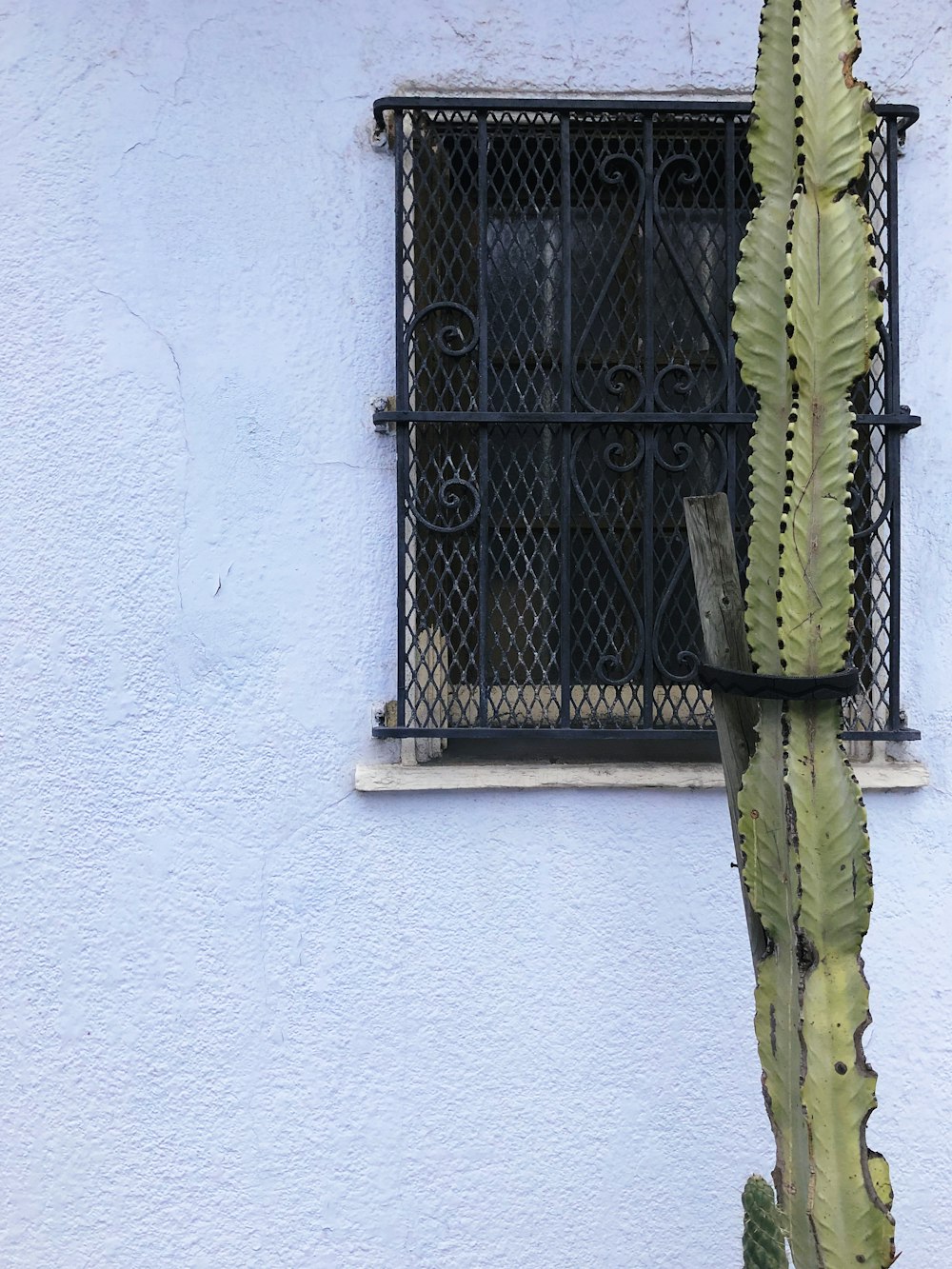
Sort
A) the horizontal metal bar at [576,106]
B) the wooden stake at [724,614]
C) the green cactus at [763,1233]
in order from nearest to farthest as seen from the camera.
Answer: the green cactus at [763,1233] < the wooden stake at [724,614] < the horizontal metal bar at [576,106]

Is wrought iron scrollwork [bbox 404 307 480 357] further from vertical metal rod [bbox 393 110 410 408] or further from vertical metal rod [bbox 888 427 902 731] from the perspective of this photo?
vertical metal rod [bbox 888 427 902 731]

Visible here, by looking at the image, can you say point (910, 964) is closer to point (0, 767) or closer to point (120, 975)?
point (120, 975)

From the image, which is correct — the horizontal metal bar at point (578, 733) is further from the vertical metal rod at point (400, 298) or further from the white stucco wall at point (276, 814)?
the vertical metal rod at point (400, 298)

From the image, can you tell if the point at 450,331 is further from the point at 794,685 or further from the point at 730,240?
the point at 794,685

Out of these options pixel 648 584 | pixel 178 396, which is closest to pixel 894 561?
pixel 648 584

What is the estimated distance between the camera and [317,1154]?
6.98ft

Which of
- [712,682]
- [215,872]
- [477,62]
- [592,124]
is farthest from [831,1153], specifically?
[477,62]

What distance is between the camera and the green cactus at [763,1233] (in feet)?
4.69

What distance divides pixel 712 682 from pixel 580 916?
0.81 m

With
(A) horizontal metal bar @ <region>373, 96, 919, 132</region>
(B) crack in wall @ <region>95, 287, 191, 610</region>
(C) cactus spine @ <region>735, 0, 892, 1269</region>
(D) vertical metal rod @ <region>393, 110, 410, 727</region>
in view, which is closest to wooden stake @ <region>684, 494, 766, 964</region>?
(C) cactus spine @ <region>735, 0, 892, 1269</region>

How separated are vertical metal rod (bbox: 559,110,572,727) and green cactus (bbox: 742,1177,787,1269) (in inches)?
37.9

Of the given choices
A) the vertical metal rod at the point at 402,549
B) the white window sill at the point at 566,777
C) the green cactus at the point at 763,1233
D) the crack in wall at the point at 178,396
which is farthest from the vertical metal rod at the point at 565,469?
the green cactus at the point at 763,1233

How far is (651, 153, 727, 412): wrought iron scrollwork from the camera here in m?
2.14

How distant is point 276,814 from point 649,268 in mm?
1431
